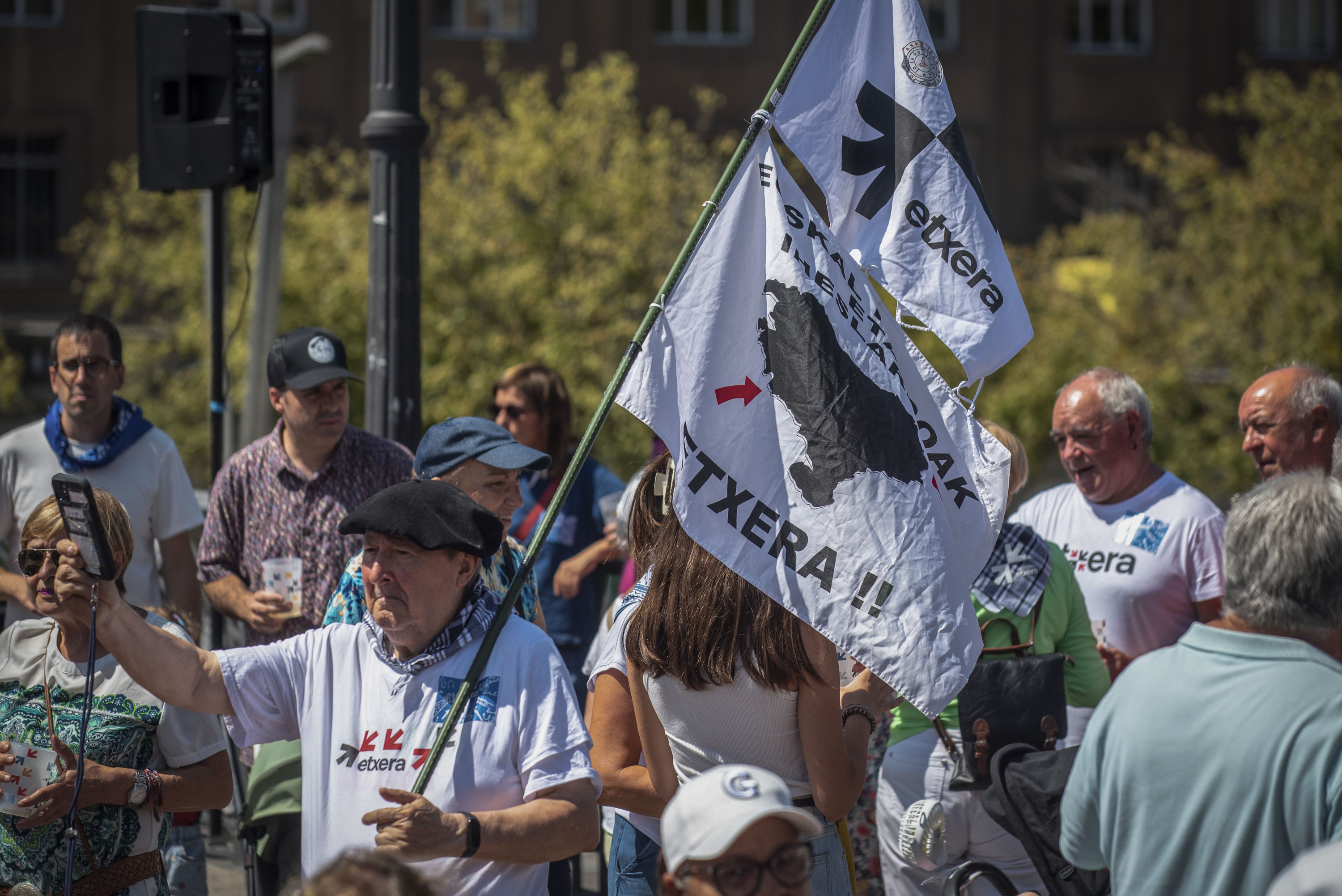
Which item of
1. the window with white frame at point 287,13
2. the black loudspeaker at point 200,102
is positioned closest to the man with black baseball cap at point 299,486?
the black loudspeaker at point 200,102

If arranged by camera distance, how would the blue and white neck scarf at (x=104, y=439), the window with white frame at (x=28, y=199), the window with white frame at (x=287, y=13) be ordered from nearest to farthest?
the blue and white neck scarf at (x=104, y=439)
the window with white frame at (x=28, y=199)
the window with white frame at (x=287, y=13)

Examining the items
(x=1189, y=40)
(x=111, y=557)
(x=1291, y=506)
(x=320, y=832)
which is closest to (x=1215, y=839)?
(x=1291, y=506)

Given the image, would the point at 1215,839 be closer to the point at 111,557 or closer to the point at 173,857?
the point at 111,557

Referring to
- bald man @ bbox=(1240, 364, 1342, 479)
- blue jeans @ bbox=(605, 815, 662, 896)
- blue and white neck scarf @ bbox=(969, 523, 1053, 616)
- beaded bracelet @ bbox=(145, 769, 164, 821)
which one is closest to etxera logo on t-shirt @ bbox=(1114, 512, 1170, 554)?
bald man @ bbox=(1240, 364, 1342, 479)

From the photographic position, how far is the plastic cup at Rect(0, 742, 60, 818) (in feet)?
10.2

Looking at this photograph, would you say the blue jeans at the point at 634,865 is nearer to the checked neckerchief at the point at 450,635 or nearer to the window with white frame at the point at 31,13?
the checked neckerchief at the point at 450,635

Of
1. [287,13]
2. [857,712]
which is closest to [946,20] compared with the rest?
[287,13]

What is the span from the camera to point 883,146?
11.5ft

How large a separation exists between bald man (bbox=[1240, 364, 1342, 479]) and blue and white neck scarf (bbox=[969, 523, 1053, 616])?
3.74 feet

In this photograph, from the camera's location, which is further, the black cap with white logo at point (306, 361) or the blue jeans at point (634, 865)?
the black cap with white logo at point (306, 361)

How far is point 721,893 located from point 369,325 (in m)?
3.37

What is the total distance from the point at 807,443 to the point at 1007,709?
1039 millimetres

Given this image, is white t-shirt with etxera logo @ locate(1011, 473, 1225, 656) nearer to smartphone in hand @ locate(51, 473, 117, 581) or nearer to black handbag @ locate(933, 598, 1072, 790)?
black handbag @ locate(933, 598, 1072, 790)

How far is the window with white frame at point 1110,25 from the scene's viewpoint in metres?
30.4
